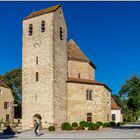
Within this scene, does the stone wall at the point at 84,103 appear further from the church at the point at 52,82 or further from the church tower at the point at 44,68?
the church tower at the point at 44,68

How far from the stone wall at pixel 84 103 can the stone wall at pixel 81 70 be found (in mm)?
2974

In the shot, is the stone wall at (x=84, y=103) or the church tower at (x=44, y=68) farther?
the stone wall at (x=84, y=103)

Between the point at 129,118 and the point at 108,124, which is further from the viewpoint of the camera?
the point at 129,118

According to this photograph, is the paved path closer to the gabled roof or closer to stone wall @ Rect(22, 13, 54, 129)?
stone wall @ Rect(22, 13, 54, 129)

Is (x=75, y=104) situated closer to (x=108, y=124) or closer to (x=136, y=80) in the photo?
(x=108, y=124)

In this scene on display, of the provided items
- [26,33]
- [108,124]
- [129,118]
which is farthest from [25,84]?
[129,118]

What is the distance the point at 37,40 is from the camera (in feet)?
151

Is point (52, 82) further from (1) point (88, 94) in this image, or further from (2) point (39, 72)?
(1) point (88, 94)

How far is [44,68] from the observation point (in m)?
44.6

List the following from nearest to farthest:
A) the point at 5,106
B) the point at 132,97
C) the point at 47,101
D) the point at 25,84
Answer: the point at 132,97 < the point at 47,101 < the point at 25,84 < the point at 5,106

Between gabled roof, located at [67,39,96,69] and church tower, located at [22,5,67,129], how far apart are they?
143 inches

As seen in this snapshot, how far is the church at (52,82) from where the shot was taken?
143ft

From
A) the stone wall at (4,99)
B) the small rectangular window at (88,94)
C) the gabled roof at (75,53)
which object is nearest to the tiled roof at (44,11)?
the gabled roof at (75,53)

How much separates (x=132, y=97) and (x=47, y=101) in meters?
11.0
